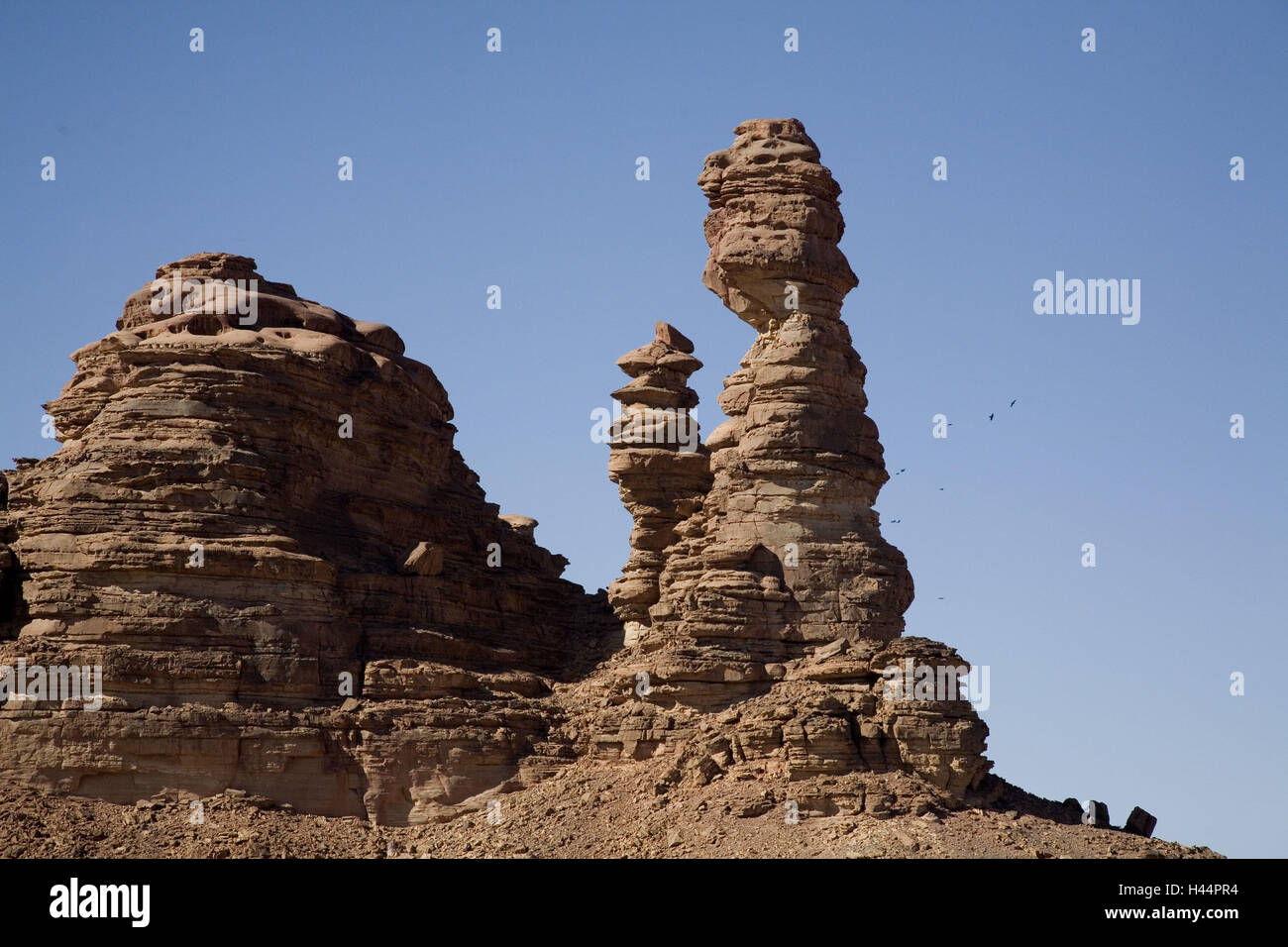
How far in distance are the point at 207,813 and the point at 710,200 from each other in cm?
2250

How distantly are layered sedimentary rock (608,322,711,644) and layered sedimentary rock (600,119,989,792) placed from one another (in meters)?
0.59

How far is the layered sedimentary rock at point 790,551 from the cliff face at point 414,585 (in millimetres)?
84

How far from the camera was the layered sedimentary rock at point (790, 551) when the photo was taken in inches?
2953

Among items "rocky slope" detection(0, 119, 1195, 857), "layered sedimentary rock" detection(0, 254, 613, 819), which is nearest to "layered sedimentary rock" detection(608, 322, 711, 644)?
"rocky slope" detection(0, 119, 1195, 857)

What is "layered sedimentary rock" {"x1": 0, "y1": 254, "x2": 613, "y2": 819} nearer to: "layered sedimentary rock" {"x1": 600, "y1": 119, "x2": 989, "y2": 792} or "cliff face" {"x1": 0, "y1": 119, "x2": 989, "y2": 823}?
"cliff face" {"x1": 0, "y1": 119, "x2": 989, "y2": 823}

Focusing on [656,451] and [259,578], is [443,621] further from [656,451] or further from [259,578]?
[656,451]

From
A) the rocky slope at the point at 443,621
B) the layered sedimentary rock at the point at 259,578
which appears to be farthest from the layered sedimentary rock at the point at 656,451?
the layered sedimentary rock at the point at 259,578

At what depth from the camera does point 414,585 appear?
3253 inches

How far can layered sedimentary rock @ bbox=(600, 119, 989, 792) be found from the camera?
75.0m

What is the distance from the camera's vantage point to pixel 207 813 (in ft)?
245

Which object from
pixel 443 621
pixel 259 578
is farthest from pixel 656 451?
pixel 259 578

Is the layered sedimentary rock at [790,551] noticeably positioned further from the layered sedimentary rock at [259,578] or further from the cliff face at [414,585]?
the layered sedimentary rock at [259,578]
